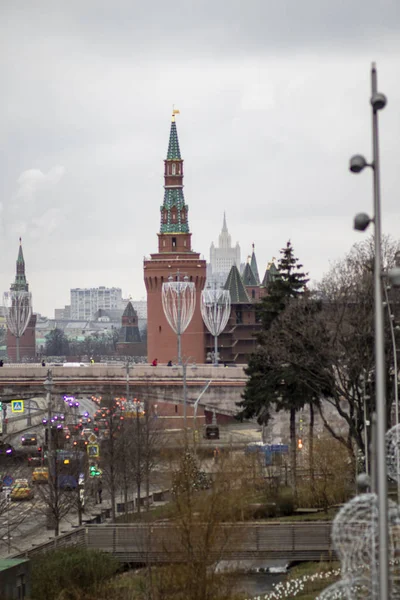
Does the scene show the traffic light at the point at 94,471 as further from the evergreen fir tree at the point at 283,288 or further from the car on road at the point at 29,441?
the car on road at the point at 29,441

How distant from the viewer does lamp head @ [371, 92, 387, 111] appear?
1759cm

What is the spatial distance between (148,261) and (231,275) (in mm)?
19855

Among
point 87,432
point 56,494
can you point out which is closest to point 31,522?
point 56,494

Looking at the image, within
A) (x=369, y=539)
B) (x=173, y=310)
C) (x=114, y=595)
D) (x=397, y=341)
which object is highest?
(x=173, y=310)

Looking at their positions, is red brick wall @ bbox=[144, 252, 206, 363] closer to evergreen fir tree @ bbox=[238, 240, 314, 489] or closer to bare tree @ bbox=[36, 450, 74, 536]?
evergreen fir tree @ bbox=[238, 240, 314, 489]

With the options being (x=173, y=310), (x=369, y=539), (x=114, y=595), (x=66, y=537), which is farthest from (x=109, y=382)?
(x=369, y=539)

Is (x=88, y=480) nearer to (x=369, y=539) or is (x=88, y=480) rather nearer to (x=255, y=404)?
(x=255, y=404)

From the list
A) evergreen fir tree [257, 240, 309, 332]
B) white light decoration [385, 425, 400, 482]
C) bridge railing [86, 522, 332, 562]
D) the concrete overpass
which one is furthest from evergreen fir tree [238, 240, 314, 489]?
the concrete overpass

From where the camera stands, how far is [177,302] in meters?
150

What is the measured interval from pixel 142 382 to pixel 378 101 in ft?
325

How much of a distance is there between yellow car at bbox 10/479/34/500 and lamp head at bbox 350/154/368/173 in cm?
5018

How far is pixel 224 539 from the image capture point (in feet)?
115

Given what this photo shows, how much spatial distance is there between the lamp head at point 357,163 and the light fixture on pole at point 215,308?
129710 millimetres

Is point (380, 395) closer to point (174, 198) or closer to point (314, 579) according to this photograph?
point (314, 579)
